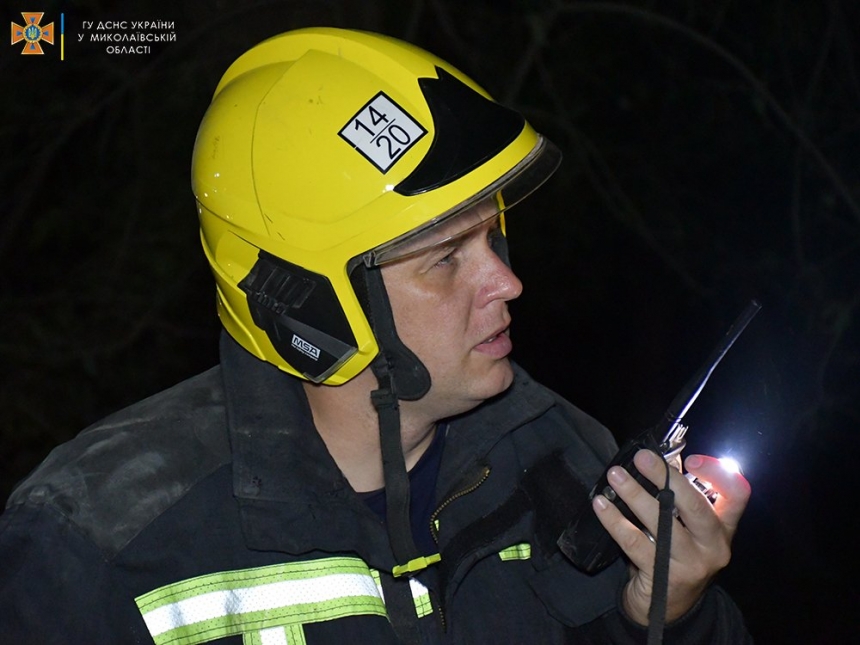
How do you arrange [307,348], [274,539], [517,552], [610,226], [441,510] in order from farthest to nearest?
[610,226], [517,552], [441,510], [307,348], [274,539]

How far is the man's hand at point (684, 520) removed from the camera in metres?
2.06

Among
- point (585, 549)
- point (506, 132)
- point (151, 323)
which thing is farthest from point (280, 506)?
point (151, 323)

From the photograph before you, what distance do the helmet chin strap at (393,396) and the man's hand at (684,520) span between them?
0.38 meters

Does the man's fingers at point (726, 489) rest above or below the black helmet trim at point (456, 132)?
below

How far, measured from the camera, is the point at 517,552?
93.0 inches

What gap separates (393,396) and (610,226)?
8.08ft

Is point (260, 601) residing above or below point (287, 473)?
below

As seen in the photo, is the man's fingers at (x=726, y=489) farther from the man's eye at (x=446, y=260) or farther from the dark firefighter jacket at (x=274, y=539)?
the man's eye at (x=446, y=260)

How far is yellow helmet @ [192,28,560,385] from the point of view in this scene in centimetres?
205

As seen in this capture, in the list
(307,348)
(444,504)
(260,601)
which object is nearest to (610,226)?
→ (444,504)

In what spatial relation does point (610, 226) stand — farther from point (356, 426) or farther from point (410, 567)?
→ point (410, 567)

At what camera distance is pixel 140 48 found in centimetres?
400

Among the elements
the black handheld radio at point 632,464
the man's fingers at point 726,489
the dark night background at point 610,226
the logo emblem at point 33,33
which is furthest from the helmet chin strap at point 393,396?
the logo emblem at point 33,33

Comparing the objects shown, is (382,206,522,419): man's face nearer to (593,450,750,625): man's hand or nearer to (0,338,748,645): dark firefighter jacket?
(0,338,748,645): dark firefighter jacket
